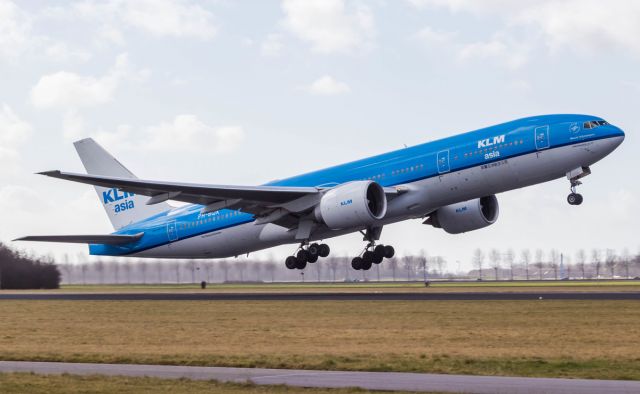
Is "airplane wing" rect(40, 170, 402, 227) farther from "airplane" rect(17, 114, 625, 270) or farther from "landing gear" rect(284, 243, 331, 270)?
"landing gear" rect(284, 243, 331, 270)

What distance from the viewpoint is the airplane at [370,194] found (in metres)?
37.6

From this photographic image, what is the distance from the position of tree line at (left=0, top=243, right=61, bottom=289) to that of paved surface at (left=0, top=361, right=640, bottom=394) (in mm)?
62359

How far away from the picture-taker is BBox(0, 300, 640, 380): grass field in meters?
22.3

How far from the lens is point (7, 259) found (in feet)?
274

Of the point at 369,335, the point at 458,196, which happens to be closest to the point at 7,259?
the point at 458,196

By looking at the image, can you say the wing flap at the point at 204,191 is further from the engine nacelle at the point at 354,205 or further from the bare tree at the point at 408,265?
the bare tree at the point at 408,265

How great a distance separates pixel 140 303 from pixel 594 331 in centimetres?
2628

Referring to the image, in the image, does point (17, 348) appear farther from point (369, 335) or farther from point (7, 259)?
point (7, 259)

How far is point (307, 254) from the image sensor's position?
4516 cm

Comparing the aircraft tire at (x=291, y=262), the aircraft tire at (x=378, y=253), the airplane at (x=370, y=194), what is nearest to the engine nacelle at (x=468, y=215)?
the airplane at (x=370, y=194)

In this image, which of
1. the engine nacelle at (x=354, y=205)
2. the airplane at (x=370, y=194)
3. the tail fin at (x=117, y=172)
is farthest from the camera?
the tail fin at (x=117, y=172)

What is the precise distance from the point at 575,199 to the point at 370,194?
29.6 feet

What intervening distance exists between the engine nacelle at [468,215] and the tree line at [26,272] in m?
47.9

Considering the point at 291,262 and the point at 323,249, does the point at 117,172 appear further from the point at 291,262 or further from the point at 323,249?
the point at 323,249
